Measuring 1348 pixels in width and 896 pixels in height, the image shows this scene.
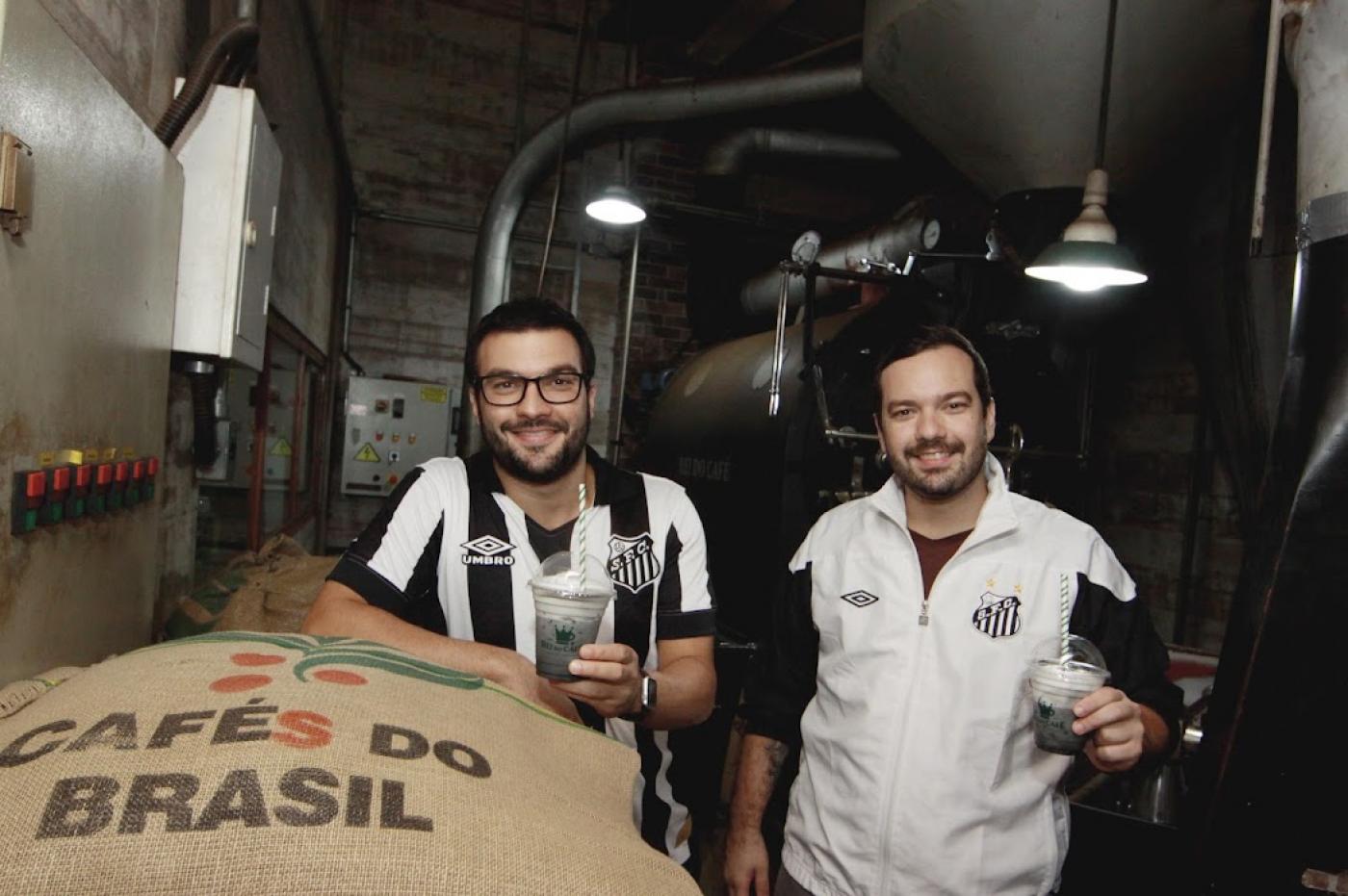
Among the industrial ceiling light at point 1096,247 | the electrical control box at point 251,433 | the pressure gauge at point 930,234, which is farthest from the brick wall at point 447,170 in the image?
the industrial ceiling light at point 1096,247

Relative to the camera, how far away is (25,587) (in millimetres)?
1351

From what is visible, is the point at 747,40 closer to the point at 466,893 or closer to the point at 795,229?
the point at 795,229

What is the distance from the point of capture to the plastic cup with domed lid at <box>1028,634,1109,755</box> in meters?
1.47

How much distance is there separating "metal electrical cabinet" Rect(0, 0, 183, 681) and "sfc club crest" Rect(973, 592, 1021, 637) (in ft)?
5.11

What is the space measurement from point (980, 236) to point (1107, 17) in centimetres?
98

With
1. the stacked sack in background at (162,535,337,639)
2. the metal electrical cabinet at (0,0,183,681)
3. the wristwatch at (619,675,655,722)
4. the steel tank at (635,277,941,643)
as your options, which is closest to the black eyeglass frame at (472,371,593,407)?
the wristwatch at (619,675,655,722)

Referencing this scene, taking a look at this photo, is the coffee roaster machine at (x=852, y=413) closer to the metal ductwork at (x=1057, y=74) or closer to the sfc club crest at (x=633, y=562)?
the metal ductwork at (x=1057, y=74)

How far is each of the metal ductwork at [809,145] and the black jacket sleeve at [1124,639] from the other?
4.94 m

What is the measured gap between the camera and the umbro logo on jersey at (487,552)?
1.72 meters

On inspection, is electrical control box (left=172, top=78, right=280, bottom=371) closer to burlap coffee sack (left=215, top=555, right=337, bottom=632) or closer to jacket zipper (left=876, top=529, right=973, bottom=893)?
burlap coffee sack (left=215, top=555, right=337, bottom=632)

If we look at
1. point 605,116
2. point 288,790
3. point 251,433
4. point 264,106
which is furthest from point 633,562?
point 605,116

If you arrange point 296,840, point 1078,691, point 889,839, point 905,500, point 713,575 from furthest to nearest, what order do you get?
point 713,575 < point 905,500 < point 889,839 < point 1078,691 < point 296,840

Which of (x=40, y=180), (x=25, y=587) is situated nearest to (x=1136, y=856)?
(x=25, y=587)

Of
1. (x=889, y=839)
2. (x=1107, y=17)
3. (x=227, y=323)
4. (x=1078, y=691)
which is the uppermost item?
(x=1107, y=17)
